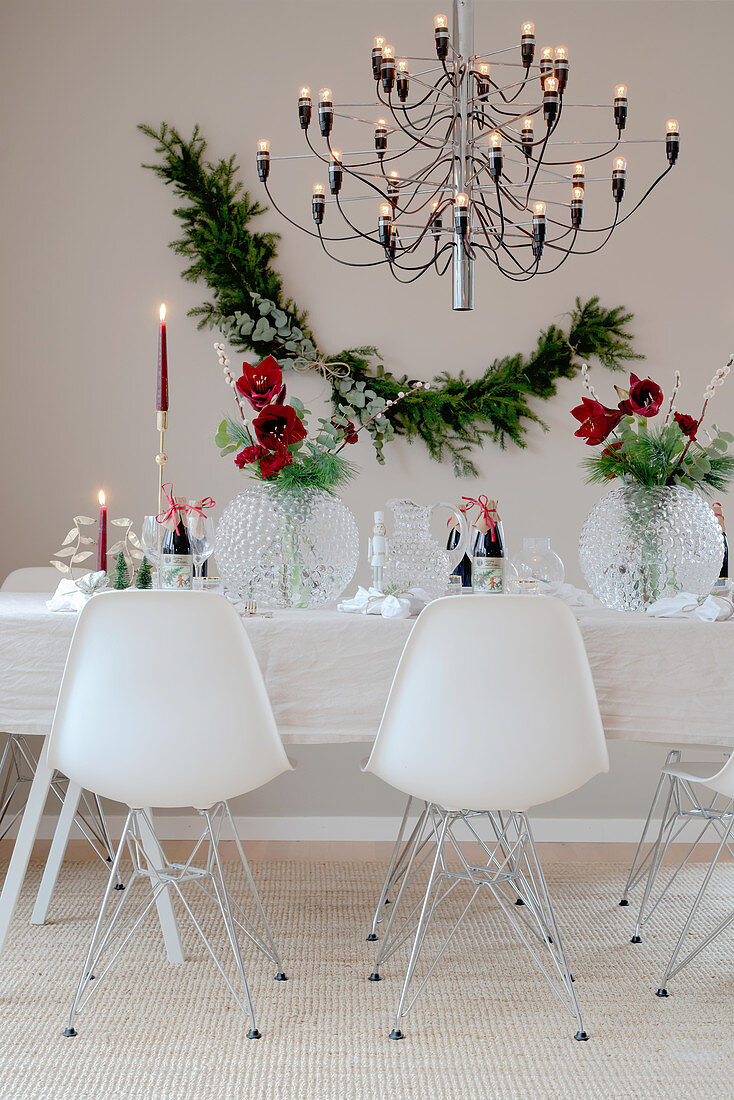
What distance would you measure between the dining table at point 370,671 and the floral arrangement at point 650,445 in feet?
1.23

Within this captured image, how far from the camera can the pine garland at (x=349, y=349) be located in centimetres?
320

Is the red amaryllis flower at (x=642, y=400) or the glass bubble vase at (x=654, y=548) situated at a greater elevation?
the red amaryllis flower at (x=642, y=400)

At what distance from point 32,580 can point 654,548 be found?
5.51 ft

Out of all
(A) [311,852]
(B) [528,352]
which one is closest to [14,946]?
(A) [311,852]

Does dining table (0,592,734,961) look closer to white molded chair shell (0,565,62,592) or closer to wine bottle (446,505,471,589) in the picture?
wine bottle (446,505,471,589)

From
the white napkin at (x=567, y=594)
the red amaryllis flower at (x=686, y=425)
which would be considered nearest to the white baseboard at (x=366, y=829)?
the white napkin at (x=567, y=594)

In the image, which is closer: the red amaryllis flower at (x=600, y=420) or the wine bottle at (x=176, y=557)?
the wine bottle at (x=176, y=557)

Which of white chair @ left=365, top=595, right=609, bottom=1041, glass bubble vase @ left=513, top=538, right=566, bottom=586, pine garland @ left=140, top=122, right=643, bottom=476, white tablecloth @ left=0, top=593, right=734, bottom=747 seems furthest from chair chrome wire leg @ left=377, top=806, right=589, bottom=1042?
pine garland @ left=140, top=122, right=643, bottom=476

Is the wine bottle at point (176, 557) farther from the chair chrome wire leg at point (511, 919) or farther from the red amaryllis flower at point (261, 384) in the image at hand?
the chair chrome wire leg at point (511, 919)

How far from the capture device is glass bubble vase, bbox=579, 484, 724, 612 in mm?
1944

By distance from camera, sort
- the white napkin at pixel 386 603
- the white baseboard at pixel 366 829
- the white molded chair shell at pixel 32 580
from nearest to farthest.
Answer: the white napkin at pixel 386 603 < the white molded chair shell at pixel 32 580 < the white baseboard at pixel 366 829

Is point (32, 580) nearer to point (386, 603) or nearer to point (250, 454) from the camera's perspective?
point (250, 454)

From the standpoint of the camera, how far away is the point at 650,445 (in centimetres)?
201

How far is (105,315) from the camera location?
3.21 metres
